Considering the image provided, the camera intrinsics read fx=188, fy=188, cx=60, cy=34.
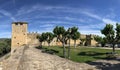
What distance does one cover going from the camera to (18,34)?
4891 centimetres

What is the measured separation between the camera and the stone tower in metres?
48.9

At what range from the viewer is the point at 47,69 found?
11648mm

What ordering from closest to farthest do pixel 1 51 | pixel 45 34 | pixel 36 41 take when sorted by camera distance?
pixel 45 34
pixel 1 51
pixel 36 41

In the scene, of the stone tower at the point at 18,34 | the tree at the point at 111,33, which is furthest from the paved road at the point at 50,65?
the stone tower at the point at 18,34

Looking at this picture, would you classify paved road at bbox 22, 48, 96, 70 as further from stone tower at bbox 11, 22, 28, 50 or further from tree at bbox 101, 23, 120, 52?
stone tower at bbox 11, 22, 28, 50

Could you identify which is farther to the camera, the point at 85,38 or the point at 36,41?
the point at 85,38

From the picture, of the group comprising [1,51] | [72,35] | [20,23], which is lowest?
[1,51]

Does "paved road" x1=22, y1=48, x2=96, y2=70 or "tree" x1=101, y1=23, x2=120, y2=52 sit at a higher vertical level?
"tree" x1=101, y1=23, x2=120, y2=52

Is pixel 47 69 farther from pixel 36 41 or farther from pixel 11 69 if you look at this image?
pixel 36 41

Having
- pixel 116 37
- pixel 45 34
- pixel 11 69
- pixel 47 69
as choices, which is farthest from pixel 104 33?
pixel 45 34

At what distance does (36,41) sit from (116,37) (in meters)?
40.6

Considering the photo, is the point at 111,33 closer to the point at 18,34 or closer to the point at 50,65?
the point at 50,65

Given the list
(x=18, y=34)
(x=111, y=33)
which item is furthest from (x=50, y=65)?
(x=18, y=34)

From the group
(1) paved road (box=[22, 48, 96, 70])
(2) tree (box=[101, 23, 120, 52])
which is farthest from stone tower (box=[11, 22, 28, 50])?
(1) paved road (box=[22, 48, 96, 70])
